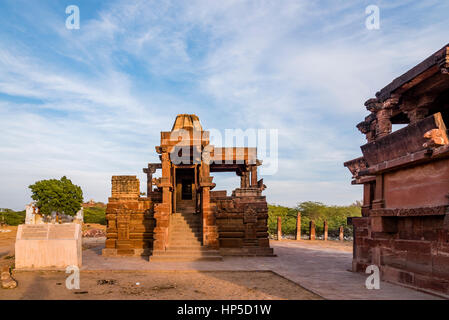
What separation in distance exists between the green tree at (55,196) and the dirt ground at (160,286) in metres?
27.8

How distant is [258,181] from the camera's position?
22.5 metres

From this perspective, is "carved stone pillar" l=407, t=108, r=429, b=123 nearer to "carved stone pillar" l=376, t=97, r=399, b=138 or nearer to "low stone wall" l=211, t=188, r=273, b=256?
"carved stone pillar" l=376, t=97, r=399, b=138

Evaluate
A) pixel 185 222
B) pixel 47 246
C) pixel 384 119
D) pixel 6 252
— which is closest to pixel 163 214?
pixel 185 222

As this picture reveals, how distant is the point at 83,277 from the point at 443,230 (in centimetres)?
892

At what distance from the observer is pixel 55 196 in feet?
116

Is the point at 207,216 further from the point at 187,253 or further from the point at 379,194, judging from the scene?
the point at 379,194

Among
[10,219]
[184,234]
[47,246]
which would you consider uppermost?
[47,246]

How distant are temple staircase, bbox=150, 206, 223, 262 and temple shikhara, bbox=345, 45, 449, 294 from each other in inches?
240

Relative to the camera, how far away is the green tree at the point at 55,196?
35000 millimetres

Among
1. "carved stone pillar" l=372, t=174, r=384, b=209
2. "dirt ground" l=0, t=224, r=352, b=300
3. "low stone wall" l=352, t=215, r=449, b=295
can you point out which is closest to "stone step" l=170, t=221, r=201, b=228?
"dirt ground" l=0, t=224, r=352, b=300

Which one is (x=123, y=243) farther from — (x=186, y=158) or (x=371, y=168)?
(x=371, y=168)

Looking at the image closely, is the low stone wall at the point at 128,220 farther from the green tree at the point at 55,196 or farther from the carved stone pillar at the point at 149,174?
the green tree at the point at 55,196

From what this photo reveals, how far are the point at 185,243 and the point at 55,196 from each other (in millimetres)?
26121
